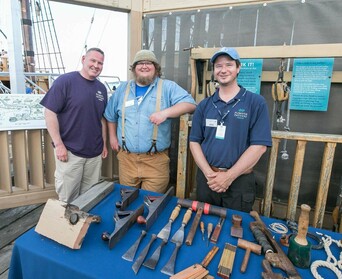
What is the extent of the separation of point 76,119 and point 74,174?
18.1 inches

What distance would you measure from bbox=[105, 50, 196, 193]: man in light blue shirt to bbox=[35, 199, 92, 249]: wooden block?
905mm

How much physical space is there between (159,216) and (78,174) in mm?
1089

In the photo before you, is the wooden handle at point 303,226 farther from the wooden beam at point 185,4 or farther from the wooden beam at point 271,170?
the wooden beam at point 185,4

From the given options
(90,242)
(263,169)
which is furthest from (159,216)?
(263,169)

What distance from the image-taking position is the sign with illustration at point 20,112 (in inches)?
84.8

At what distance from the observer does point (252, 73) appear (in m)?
2.14

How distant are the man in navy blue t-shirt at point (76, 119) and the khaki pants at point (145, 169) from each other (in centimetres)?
30

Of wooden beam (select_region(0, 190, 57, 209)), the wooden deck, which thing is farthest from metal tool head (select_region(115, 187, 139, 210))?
wooden beam (select_region(0, 190, 57, 209))

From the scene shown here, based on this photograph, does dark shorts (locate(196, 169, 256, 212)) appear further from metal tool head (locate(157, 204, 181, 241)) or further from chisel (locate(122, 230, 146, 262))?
chisel (locate(122, 230, 146, 262))

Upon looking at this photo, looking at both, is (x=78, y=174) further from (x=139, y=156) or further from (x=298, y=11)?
(x=298, y=11)

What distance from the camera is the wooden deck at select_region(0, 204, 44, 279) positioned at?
5.96 feet

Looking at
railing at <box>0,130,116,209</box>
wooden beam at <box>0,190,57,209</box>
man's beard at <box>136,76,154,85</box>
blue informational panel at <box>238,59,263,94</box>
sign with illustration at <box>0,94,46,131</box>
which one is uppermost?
blue informational panel at <box>238,59,263,94</box>

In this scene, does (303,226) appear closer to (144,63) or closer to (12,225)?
(144,63)

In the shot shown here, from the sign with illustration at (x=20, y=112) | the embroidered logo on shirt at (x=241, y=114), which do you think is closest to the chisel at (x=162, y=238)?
the embroidered logo on shirt at (x=241, y=114)
